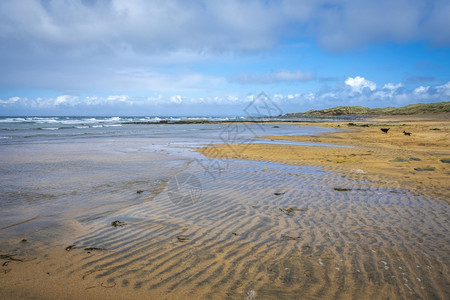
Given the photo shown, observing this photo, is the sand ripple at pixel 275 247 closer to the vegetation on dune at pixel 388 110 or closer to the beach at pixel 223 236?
the beach at pixel 223 236

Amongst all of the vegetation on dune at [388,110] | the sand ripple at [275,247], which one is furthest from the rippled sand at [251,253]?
the vegetation on dune at [388,110]

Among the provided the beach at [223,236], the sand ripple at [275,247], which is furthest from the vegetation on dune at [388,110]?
the sand ripple at [275,247]

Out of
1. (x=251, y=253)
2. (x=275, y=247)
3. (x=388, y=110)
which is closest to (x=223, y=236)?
(x=251, y=253)

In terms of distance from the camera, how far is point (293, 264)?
3.48 metres

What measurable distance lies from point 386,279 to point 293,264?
1081mm

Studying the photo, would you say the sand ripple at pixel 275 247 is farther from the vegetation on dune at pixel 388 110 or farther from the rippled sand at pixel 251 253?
the vegetation on dune at pixel 388 110

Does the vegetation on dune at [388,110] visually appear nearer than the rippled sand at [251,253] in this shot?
No

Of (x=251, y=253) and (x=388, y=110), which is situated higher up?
(x=388, y=110)

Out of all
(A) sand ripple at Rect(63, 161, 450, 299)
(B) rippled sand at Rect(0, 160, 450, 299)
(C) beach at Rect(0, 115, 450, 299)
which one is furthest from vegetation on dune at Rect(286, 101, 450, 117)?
(B) rippled sand at Rect(0, 160, 450, 299)

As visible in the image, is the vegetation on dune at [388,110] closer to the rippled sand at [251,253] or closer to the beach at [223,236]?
the beach at [223,236]

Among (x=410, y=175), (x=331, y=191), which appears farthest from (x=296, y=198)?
(x=410, y=175)

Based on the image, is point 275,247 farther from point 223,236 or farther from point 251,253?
point 223,236

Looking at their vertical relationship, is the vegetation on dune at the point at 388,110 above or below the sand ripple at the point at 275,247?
above

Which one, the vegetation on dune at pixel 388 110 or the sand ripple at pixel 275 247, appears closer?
the sand ripple at pixel 275 247
